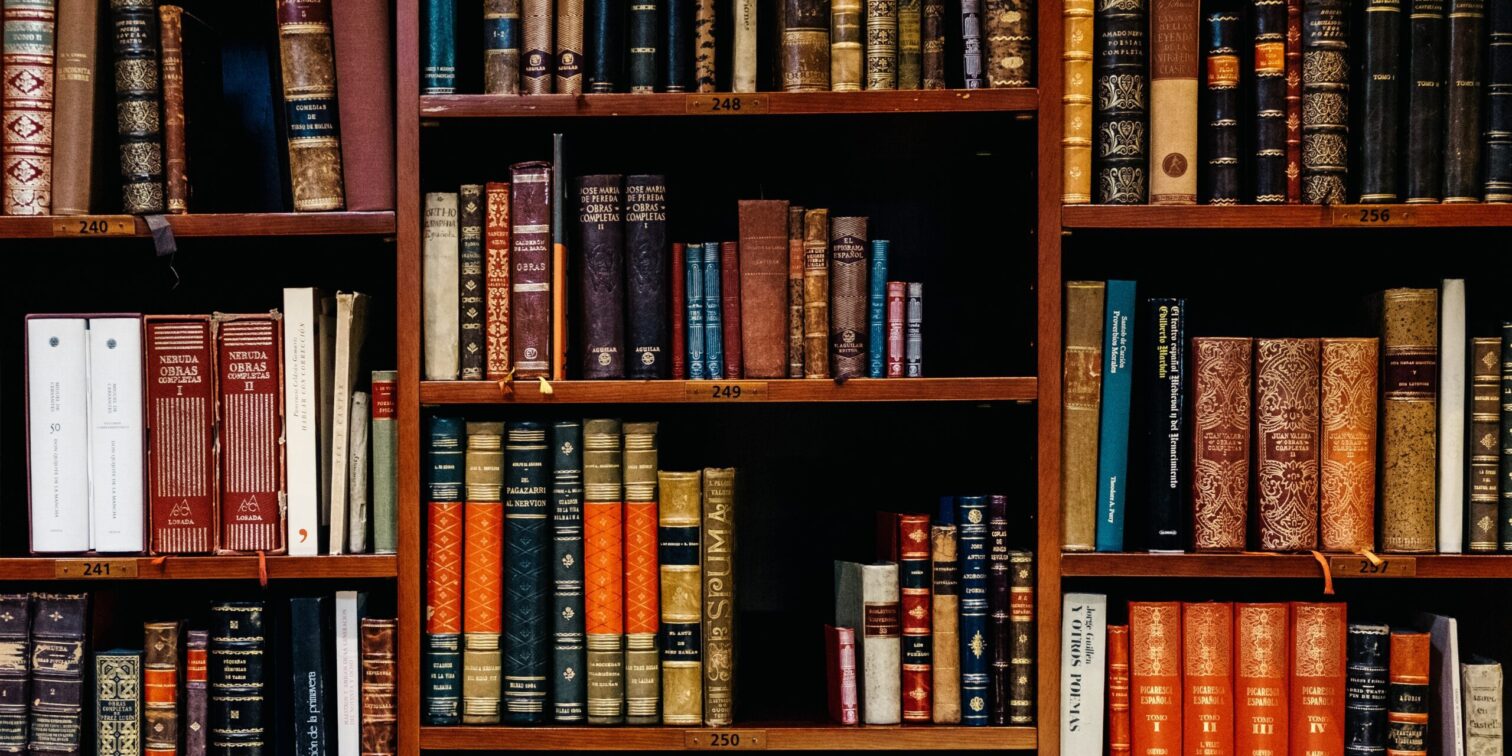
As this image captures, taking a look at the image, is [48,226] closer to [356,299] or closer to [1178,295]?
[356,299]

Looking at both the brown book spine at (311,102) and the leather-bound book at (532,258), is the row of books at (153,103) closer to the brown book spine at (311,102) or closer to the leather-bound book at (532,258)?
the brown book spine at (311,102)

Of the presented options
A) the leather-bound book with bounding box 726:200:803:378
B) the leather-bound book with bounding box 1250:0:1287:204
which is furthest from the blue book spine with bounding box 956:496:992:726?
the leather-bound book with bounding box 1250:0:1287:204

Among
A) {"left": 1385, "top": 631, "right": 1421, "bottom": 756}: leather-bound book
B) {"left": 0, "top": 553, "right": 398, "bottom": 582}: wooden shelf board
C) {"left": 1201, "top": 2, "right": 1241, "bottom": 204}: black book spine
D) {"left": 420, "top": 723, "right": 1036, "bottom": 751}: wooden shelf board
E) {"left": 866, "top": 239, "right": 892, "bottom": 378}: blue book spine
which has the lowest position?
{"left": 420, "top": 723, "right": 1036, "bottom": 751}: wooden shelf board

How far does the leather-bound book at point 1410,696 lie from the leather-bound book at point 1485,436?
5.8 inches

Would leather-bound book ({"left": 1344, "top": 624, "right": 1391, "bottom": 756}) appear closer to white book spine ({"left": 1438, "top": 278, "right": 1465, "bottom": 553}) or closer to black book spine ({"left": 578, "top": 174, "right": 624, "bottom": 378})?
white book spine ({"left": 1438, "top": 278, "right": 1465, "bottom": 553})

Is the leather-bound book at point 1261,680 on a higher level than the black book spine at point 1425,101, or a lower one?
lower

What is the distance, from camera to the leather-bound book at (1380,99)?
1.48 metres

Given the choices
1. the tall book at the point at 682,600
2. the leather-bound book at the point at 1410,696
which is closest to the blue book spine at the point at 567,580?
the tall book at the point at 682,600

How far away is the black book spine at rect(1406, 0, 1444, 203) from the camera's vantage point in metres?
1.47

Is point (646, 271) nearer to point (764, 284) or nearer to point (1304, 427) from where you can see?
point (764, 284)

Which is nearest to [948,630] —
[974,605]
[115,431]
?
[974,605]

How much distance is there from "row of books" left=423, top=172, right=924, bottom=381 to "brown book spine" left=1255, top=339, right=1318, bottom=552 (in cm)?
45

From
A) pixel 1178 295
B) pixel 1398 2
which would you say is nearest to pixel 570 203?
pixel 1178 295

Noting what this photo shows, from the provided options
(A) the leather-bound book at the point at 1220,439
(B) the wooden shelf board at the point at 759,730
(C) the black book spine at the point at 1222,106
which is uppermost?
(C) the black book spine at the point at 1222,106
